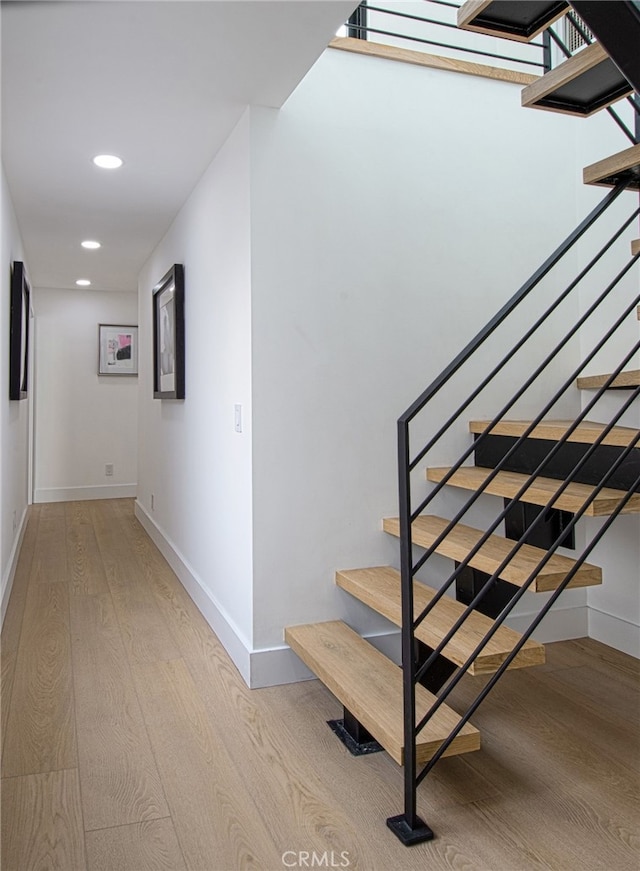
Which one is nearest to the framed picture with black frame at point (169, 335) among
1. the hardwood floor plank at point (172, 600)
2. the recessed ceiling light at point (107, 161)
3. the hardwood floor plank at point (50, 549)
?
the recessed ceiling light at point (107, 161)

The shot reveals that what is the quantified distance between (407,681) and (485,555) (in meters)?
0.64

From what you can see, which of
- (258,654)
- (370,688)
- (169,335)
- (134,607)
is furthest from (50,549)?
(370,688)

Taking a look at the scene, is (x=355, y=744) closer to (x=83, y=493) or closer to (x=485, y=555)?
(x=485, y=555)

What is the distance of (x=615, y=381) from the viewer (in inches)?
104

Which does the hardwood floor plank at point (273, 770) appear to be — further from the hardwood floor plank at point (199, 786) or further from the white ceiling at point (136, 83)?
the white ceiling at point (136, 83)

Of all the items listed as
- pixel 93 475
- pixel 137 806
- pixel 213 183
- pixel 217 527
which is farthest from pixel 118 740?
pixel 93 475

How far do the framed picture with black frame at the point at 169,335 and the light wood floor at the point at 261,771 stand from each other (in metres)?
1.61

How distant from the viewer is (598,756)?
2111mm

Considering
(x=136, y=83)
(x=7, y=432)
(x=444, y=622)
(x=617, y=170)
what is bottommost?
(x=444, y=622)

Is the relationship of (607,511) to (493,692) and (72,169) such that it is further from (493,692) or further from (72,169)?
(72,169)

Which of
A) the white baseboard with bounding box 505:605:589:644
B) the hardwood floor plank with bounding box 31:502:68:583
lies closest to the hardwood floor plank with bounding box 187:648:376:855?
the white baseboard with bounding box 505:605:589:644

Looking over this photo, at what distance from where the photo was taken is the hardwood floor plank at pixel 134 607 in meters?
3.00

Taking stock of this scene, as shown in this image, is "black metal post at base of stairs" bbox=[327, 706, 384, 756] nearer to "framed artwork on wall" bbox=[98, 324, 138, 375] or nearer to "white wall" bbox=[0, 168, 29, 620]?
"white wall" bbox=[0, 168, 29, 620]

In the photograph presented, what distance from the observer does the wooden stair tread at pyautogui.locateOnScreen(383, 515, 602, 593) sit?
198cm
